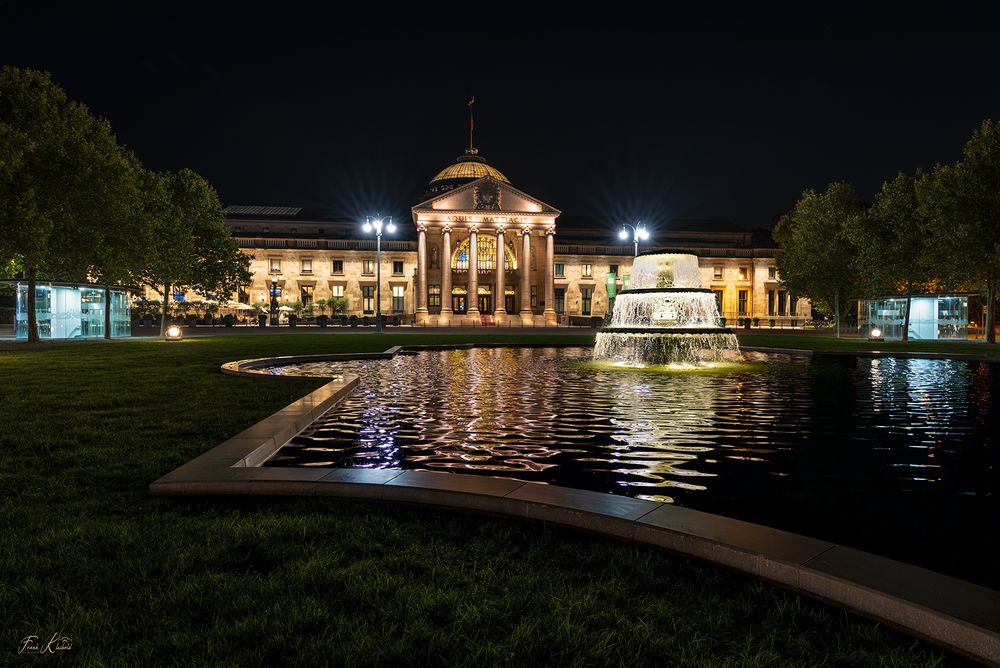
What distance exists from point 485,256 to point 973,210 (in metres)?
55.4

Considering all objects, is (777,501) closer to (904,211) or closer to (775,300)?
(904,211)

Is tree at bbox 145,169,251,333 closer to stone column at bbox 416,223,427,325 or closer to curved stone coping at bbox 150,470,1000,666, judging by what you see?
stone column at bbox 416,223,427,325

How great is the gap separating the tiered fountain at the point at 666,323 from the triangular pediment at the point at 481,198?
2035 inches

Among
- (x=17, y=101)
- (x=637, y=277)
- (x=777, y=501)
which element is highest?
(x=17, y=101)

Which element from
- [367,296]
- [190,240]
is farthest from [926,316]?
[367,296]

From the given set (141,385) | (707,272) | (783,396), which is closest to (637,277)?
(783,396)

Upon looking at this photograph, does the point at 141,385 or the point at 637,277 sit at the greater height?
the point at 637,277

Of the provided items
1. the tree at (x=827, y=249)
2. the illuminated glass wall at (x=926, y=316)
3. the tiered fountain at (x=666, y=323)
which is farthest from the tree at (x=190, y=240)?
the illuminated glass wall at (x=926, y=316)

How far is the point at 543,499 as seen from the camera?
4660mm

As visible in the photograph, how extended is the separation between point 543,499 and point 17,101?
116 ft

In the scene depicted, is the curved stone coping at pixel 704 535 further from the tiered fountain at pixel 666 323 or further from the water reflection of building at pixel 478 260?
the water reflection of building at pixel 478 260

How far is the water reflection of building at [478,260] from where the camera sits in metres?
75.8

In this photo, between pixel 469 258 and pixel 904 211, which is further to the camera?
pixel 469 258

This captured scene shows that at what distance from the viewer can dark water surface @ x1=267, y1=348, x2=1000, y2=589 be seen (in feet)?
16.7
